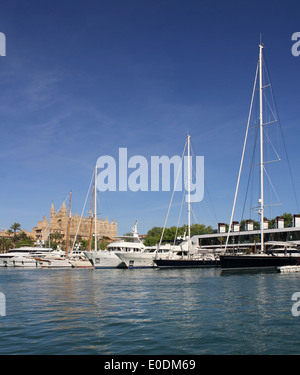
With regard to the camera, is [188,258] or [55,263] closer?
[188,258]

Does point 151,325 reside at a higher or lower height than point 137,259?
higher

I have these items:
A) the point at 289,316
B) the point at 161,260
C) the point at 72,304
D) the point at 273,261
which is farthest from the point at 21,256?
the point at 289,316

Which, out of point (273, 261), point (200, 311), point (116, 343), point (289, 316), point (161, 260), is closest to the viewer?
point (116, 343)

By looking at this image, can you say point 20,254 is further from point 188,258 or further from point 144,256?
point 188,258

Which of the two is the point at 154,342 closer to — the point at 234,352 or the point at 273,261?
the point at 234,352

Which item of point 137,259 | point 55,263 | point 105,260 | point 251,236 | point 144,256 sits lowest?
point 55,263

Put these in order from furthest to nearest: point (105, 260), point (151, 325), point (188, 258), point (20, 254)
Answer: point (20, 254), point (105, 260), point (188, 258), point (151, 325)

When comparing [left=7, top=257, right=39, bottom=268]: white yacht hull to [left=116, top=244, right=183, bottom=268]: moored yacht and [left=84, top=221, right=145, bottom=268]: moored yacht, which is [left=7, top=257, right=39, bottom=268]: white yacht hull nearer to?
[left=84, top=221, right=145, bottom=268]: moored yacht

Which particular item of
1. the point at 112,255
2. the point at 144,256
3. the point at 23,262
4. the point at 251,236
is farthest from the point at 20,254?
the point at 251,236

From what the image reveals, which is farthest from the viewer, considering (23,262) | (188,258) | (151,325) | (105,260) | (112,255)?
(23,262)

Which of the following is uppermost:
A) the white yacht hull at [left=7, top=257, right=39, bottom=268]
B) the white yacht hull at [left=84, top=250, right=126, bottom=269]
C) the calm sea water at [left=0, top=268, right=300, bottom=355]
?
the calm sea water at [left=0, top=268, right=300, bottom=355]

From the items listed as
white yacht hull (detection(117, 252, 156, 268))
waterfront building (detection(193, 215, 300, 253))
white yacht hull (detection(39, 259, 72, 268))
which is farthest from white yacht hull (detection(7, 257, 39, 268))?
waterfront building (detection(193, 215, 300, 253))

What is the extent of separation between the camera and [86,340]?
12484mm
